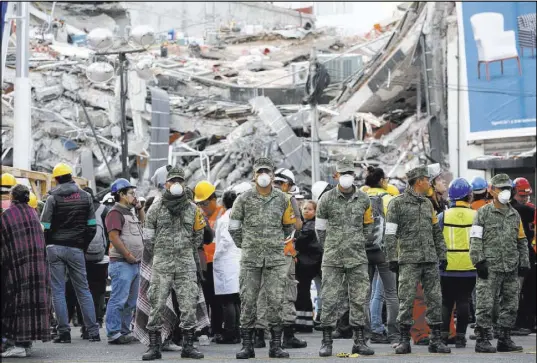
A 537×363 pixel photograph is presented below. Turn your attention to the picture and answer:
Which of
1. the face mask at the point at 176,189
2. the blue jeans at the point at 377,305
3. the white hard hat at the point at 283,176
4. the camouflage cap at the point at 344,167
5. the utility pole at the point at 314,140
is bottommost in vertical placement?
the blue jeans at the point at 377,305

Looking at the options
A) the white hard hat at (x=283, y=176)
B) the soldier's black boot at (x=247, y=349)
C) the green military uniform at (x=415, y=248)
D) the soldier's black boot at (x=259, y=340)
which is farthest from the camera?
the white hard hat at (x=283, y=176)

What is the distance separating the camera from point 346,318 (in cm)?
1403

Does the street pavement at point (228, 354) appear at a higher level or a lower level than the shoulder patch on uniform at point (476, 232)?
lower

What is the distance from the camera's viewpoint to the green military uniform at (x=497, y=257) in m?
11.6

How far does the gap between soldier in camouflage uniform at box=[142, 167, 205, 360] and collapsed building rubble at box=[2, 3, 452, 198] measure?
59.0ft

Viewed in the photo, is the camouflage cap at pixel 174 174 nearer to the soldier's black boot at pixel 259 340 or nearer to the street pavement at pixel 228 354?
the street pavement at pixel 228 354

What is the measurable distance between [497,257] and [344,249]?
1.77 metres

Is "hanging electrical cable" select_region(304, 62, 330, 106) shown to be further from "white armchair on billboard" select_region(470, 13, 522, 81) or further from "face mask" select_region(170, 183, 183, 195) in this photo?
"face mask" select_region(170, 183, 183, 195)

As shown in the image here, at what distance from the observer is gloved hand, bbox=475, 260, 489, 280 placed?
11.5 m

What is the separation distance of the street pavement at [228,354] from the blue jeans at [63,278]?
0.31m

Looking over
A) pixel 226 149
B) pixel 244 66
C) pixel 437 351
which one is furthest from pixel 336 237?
pixel 244 66

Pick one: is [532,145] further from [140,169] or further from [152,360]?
[152,360]

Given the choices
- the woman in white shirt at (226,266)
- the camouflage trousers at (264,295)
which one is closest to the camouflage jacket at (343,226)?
the camouflage trousers at (264,295)

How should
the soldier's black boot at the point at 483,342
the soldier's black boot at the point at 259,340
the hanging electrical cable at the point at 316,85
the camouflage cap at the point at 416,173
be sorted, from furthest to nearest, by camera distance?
the hanging electrical cable at the point at 316,85
the soldier's black boot at the point at 259,340
the soldier's black boot at the point at 483,342
the camouflage cap at the point at 416,173
